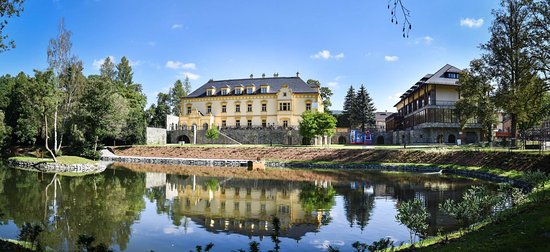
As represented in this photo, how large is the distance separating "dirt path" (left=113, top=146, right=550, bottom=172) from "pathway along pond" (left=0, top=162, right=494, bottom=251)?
3.47 metres

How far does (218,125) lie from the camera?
179 feet

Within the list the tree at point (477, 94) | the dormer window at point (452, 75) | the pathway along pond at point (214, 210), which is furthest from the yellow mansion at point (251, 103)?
the pathway along pond at point (214, 210)

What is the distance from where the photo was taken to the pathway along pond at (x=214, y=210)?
10.3 metres

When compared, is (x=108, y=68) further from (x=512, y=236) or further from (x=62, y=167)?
(x=512, y=236)

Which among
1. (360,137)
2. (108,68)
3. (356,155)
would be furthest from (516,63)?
(108,68)

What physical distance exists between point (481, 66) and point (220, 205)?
25.0 m

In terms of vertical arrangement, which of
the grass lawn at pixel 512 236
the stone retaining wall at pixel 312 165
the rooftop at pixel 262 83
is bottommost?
the stone retaining wall at pixel 312 165

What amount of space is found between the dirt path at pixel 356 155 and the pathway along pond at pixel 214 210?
3.47 metres

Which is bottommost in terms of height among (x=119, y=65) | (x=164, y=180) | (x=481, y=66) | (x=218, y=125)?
(x=164, y=180)

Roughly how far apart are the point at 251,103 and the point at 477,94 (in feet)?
96.5

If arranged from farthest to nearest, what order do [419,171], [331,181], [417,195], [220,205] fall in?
1. [419,171]
2. [331,181]
3. [417,195]
4. [220,205]

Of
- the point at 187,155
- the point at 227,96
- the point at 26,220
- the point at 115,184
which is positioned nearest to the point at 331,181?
the point at 115,184

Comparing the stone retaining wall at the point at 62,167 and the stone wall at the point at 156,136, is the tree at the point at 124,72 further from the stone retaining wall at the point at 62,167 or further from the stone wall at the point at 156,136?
the stone retaining wall at the point at 62,167

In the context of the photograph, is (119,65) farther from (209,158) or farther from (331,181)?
(331,181)
